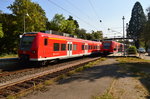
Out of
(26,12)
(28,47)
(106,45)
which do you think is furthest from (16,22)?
(28,47)

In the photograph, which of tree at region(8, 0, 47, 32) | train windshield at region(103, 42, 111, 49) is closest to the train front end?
tree at region(8, 0, 47, 32)

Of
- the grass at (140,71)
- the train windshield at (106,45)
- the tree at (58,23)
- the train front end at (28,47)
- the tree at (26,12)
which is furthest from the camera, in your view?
the tree at (58,23)

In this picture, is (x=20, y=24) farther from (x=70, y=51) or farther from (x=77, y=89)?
(x=77, y=89)

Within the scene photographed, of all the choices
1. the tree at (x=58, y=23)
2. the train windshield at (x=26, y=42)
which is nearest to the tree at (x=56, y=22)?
the tree at (x=58, y=23)

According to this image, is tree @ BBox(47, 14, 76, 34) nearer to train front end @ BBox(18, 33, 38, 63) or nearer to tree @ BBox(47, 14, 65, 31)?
tree @ BBox(47, 14, 65, 31)

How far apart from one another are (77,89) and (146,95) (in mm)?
2625

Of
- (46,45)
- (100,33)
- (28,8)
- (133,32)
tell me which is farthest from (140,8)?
(46,45)

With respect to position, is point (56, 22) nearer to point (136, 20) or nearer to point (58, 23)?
point (58, 23)

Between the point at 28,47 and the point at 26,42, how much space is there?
1.76 feet

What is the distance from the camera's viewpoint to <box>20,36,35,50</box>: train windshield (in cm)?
1382

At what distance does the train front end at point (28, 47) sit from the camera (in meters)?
13.5

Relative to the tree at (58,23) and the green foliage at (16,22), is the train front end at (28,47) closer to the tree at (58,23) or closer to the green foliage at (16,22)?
the green foliage at (16,22)

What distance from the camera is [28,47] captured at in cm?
1389

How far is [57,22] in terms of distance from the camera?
55188mm
